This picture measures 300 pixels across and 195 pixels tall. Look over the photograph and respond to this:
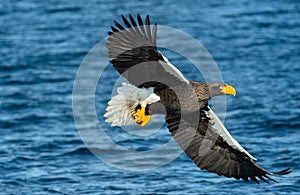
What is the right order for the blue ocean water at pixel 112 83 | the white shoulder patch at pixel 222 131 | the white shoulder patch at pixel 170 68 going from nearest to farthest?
the white shoulder patch at pixel 170 68 → the white shoulder patch at pixel 222 131 → the blue ocean water at pixel 112 83

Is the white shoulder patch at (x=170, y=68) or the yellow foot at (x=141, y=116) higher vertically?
the white shoulder patch at (x=170, y=68)

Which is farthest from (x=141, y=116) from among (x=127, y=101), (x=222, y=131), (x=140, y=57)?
(x=222, y=131)

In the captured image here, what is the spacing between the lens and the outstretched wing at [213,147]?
8195mm

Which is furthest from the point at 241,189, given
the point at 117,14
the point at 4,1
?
the point at 4,1

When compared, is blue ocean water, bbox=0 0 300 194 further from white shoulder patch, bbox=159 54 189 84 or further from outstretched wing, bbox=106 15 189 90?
white shoulder patch, bbox=159 54 189 84

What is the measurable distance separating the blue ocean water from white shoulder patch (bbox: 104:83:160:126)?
1913 mm

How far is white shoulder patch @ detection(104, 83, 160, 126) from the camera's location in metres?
7.82

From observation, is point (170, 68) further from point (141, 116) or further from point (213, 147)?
point (213, 147)

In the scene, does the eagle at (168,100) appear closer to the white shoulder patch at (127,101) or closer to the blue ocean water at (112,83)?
the white shoulder patch at (127,101)

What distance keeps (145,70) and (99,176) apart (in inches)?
114

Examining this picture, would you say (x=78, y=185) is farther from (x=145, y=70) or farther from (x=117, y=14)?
(x=117, y=14)

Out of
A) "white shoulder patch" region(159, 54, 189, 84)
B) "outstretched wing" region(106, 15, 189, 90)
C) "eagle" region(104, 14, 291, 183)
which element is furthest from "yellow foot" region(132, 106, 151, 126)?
"white shoulder patch" region(159, 54, 189, 84)

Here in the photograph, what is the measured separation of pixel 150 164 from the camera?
10.6 meters

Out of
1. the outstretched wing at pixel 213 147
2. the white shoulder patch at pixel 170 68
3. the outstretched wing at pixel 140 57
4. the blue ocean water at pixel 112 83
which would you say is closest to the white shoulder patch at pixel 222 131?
the outstretched wing at pixel 213 147
